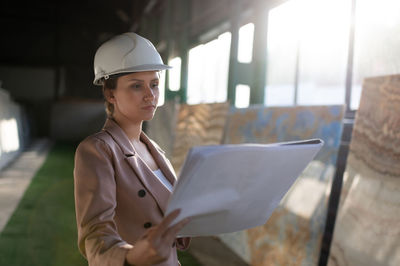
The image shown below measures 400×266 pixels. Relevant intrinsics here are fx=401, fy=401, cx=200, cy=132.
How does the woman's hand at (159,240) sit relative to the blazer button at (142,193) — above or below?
Answer: below

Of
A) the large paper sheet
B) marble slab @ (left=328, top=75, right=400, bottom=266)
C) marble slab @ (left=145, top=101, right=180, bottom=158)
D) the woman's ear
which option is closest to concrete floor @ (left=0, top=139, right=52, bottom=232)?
marble slab @ (left=145, top=101, right=180, bottom=158)

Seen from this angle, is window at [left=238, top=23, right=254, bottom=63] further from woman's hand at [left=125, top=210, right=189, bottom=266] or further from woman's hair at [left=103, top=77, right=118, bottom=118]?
woman's hand at [left=125, top=210, right=189, bottom=266]

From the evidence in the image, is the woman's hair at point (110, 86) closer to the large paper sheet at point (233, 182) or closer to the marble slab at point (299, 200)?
the large paper sheet at point (233, 182)

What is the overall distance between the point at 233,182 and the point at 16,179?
742 centimetres

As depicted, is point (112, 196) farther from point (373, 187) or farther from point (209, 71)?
point (209, 71)

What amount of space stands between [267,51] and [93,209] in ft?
17.4

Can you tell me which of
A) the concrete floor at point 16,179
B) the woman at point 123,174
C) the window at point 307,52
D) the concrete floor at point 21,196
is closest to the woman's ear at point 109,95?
the woman at point 123,174

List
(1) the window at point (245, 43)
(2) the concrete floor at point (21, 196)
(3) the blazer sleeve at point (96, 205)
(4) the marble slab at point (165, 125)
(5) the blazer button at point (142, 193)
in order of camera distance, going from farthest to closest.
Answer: (4) the marble slab at point (165, 125)
(1) the window at point (245, 43)
(2) the concrete floor at point (21, 196)
(5) the blazer button at point (142, 193)
(3) the blazer sleeve at point (96, 205)

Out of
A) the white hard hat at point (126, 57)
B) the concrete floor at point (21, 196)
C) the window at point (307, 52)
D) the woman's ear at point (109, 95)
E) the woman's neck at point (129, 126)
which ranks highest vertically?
the window at point (307, 52)

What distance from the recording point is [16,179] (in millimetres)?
7523

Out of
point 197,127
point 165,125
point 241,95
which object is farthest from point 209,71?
point 197,127

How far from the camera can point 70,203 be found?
615cm

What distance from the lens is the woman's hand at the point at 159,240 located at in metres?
0.94

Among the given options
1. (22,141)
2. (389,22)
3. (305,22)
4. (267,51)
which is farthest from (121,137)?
(22,141)
